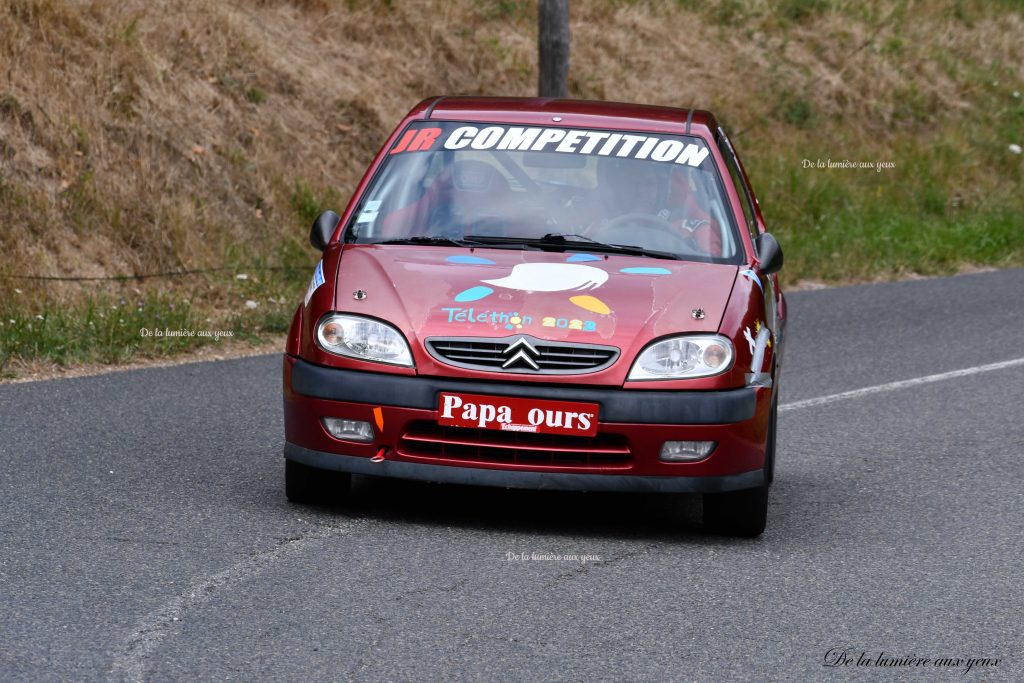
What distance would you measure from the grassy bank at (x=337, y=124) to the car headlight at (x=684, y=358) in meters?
4.94

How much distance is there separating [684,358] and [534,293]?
2.07 feet

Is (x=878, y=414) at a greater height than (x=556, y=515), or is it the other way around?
(x=556, y=515)

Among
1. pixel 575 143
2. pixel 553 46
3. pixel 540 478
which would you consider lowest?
pixel 553 46

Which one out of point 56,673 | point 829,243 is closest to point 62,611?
point 56,673

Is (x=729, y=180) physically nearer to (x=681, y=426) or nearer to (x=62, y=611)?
(x=681, y=426)

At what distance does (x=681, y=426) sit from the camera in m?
6.01

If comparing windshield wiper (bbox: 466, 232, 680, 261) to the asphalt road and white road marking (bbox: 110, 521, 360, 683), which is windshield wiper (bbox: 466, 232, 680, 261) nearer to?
the asphalt road

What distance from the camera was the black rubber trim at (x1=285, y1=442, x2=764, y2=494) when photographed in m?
6.04

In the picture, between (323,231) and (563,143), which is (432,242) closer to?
(323,231)

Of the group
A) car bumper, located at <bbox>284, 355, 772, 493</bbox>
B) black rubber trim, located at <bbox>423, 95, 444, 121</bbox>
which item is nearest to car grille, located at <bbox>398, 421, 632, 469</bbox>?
car bumper, located at <bbox>284, 355, 772, 493</bbox>

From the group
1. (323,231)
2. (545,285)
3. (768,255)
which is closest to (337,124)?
(323,231)

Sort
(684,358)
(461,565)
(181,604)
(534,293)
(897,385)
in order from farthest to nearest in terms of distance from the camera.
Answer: (897,385)
(534,293)
(684,358)
(461,565)
(181,604)

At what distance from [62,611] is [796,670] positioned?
7.39 ft

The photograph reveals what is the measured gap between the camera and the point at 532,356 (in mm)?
6008
